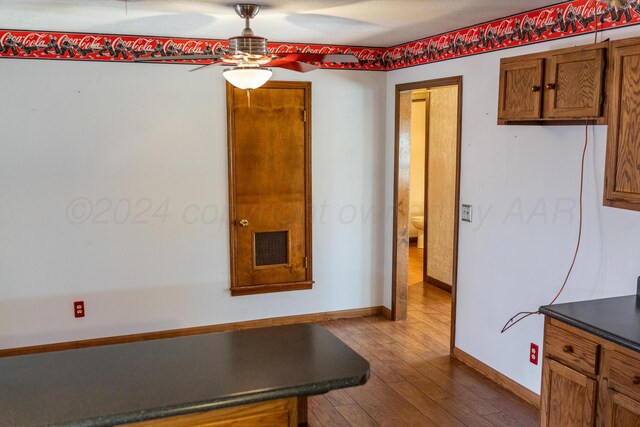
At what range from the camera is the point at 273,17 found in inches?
144

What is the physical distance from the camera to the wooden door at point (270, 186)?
4.79 m

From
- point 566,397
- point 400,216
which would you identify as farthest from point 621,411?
point 400,216

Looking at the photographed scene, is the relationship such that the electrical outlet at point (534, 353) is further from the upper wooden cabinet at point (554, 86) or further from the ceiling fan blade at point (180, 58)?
the ceiling fan blade at point (180, 58)

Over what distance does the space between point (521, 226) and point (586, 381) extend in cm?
138

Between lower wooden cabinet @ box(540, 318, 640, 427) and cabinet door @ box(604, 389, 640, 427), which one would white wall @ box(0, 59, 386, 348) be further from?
cabinet door @ box(604, 389, 640, 427)

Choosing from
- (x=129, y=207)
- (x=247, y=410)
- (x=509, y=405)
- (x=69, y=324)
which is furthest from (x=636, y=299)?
(x=69, y=324)

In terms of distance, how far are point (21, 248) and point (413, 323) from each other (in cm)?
321

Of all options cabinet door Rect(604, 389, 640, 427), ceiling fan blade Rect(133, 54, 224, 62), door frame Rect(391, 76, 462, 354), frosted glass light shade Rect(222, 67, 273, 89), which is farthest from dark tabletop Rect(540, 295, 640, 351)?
door frame Rect(391, 76, 462, 354)

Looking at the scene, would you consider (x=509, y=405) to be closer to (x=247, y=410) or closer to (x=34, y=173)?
(x=247, y=410)

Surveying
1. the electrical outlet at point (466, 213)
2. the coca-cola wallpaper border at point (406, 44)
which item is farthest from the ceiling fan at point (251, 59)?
the electrical outlet at point (466, 213)

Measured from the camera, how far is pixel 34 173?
4.32 metres

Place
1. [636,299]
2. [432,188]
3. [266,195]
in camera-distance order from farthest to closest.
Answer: [432,188] → [266,195] → [636,299]

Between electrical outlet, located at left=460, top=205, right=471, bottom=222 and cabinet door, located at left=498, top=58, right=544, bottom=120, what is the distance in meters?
0.98

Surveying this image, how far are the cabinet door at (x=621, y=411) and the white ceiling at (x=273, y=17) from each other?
209 centimetres
